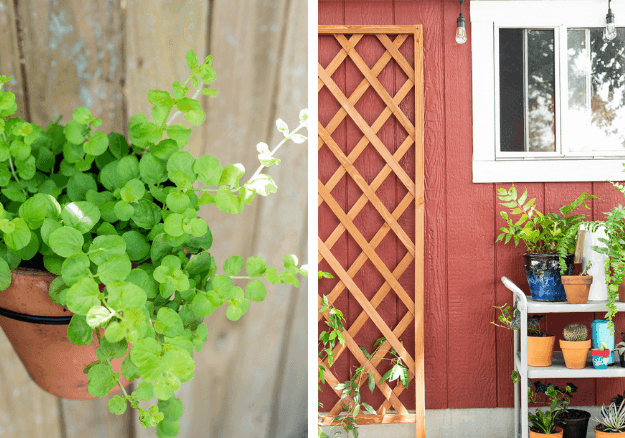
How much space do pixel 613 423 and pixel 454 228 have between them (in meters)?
0.92

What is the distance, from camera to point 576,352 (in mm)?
1621

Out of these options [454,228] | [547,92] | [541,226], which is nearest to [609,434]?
[541,226]

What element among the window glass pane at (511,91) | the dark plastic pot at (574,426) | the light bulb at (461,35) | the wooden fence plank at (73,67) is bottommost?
the dark plastic pot at (574,426)

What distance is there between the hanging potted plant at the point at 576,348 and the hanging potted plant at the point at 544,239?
13 cm

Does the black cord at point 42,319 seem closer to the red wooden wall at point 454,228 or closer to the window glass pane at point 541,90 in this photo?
→ the red wooden wall at point 454,228

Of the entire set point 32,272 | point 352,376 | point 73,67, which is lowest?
point 352,376

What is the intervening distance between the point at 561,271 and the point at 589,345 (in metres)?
0.30

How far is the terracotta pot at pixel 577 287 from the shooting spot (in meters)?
1.62

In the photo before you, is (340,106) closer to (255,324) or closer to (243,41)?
(243,41)

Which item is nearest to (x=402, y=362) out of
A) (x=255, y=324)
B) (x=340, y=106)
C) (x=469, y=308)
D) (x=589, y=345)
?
(x=469, y=308)

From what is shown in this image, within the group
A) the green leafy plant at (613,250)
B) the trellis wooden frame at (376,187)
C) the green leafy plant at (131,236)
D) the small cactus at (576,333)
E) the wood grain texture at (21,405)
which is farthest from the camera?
the trellis wooden frame at (376,187)

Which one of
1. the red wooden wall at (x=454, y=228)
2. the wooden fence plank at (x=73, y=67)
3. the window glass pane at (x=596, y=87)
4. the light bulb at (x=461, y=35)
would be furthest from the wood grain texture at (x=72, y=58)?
the window glass pane at (x=596, y=87)

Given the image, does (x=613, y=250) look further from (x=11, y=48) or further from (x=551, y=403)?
(x=11, y=48)

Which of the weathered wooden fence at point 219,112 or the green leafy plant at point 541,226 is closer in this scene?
the weathered wooden fence at point 219,112
